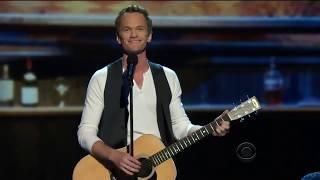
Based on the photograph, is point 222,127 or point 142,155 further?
point 142,155

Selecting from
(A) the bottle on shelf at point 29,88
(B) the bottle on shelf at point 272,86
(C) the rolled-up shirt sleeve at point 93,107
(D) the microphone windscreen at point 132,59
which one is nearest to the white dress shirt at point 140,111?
(C) the rolled-up shirt sleeve at point 93,107

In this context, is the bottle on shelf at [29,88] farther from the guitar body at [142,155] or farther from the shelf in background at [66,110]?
the guitar body at [142,155]

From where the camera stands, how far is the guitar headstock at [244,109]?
267 centimetres

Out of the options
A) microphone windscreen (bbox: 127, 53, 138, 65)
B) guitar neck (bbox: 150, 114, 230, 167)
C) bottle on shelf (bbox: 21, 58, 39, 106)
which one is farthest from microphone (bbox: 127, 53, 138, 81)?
bottle on shelf (bbox: 21, 58, 39, 106)

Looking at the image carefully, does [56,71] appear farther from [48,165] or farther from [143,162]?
[143,162]

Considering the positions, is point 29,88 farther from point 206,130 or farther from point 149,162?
point 206,130

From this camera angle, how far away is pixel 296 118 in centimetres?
396

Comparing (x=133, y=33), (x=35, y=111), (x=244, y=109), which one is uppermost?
(x=133, y=33)

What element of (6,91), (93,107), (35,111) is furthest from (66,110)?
(93,107)

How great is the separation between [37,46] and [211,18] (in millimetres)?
1156

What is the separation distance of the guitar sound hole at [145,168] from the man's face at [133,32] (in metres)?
0.50

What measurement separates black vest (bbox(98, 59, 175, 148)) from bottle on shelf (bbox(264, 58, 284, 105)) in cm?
141

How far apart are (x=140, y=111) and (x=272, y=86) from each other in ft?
5.02

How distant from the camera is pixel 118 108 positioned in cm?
288
